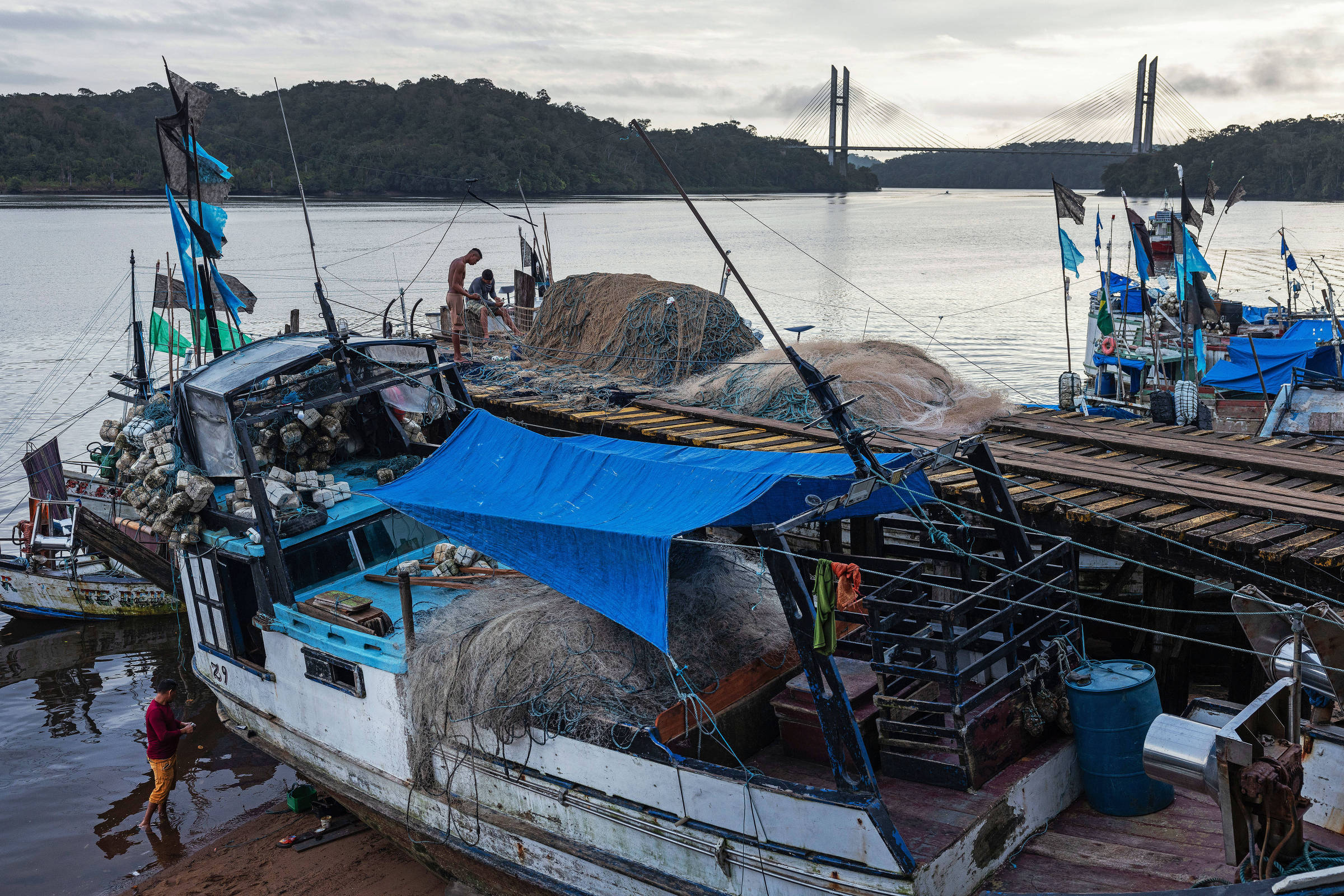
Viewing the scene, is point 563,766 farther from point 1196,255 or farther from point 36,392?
point 36,392

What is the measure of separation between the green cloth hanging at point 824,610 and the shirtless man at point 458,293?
14.0 meters

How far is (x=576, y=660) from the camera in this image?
7.62m

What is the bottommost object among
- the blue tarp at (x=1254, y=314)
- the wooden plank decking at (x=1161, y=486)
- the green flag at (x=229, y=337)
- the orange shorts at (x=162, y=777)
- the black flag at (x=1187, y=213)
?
the orange shorts at (x=162, y=777)

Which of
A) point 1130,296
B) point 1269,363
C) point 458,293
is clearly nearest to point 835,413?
point 458,293

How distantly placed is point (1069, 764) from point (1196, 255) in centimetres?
1509

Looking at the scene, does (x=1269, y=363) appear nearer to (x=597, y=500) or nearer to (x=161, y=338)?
(x=597, y=500)

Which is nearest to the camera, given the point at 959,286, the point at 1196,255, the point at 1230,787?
the point at 1230,787

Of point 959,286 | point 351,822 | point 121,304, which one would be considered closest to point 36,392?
point 121,304

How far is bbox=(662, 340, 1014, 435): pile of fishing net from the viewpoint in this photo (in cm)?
1387

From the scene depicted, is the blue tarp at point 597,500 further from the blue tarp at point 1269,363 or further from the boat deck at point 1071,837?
the blue tarp at point 1269,363

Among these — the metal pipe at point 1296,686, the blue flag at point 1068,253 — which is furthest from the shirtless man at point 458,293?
the metal pipe at point 1296,686

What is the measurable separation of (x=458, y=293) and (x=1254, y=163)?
9550 cm

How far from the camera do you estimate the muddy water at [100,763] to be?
1127 cm

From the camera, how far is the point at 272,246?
91.7 m
